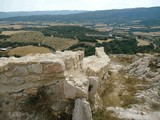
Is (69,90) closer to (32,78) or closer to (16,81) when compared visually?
(32,78)

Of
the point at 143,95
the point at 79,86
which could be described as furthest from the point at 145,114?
the point at 79,86

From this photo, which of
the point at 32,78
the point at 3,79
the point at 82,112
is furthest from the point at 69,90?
the point at 3,79

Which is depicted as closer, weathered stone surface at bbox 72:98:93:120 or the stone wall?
weathered stone surface at bbox 72:98:93:120

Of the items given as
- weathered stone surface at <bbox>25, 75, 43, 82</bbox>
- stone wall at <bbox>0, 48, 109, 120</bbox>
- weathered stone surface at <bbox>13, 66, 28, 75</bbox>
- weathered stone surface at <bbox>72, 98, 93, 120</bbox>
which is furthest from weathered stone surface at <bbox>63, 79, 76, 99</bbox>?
weathered stone surface at <bbox>13, 66, 28, 75</bbox>

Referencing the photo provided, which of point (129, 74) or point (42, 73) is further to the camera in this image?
point (129, 74)

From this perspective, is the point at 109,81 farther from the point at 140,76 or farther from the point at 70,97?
the point at 70,97

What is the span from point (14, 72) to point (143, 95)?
19.7 feet

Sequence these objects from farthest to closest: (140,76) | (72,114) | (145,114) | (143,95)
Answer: (140,76) < (143,95) < (145,114) < (72,114)

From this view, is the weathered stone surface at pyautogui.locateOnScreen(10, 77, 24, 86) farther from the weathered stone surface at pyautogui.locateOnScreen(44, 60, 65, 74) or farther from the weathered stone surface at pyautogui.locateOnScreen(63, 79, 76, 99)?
the weathered stone surface at pyautogui.locateOnScreen(63, 79, 76, 99)

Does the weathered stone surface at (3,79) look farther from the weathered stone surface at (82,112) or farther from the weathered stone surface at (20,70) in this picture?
the weathered stone surface at (82,112)

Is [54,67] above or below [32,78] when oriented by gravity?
above

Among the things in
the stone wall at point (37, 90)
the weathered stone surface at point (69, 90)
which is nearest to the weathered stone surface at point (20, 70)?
the stone wall at point (37, 90)

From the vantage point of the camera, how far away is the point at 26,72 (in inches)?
313

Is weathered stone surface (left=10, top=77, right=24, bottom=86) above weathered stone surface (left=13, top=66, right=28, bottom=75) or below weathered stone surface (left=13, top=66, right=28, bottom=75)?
below
